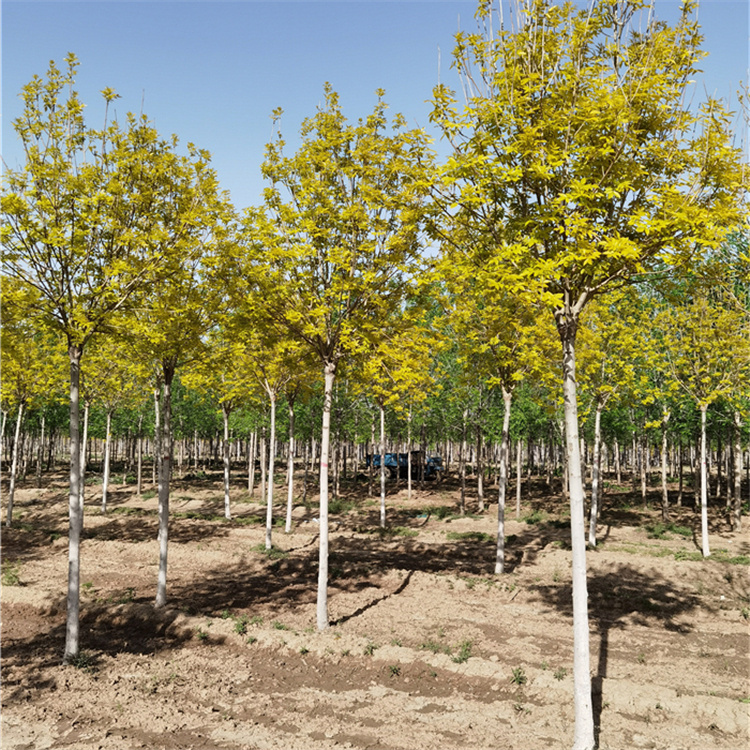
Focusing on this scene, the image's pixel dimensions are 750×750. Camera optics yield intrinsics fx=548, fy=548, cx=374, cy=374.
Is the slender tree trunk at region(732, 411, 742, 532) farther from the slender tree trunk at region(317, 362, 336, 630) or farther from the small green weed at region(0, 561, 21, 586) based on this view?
the small green weed at region(0, 561, 21, 586)

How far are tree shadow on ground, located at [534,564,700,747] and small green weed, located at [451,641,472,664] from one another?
6.66 ft

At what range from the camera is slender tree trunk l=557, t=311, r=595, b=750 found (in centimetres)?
604

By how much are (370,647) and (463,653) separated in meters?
1.53

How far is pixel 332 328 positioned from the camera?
10617 millimetres

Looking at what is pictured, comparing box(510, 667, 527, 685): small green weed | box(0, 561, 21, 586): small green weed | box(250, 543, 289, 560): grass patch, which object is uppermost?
box(510, 667, 527, 685): small green weed

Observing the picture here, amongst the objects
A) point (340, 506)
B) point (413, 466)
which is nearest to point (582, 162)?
point (340, 506)

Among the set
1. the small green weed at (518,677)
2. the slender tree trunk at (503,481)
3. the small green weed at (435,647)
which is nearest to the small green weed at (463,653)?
the small green weed at (435,647)

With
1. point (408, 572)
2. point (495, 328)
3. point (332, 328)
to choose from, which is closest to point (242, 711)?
point (332, 328)

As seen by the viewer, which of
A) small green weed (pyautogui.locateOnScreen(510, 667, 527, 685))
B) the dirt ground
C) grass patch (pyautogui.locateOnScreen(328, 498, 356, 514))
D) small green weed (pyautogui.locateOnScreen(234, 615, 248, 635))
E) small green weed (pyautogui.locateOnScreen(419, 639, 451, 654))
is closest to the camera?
the dirt ground

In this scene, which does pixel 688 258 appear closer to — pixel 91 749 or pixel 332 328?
pixel 332 328

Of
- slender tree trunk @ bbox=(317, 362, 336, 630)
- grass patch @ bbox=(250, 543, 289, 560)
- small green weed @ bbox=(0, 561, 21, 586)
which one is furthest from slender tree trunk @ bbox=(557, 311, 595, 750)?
small green weed @ bbox=(0, 561, 21, 586)

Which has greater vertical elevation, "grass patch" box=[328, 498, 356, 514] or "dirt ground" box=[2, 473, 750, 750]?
"dirt ground" box=[2, 473, 750, 750]

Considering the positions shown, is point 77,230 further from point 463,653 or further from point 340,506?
point 340,506

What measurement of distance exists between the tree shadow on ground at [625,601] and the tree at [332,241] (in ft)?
17.8
